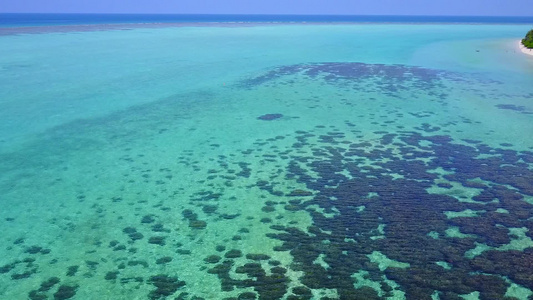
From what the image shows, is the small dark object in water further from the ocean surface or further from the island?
the island

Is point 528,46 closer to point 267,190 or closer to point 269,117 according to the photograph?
point 269,117

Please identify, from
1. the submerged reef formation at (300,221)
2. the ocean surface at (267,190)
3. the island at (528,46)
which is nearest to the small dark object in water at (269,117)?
the ocean surface at (267,190)

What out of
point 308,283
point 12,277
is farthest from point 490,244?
point 12,277

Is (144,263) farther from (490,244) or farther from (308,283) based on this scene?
(490,244)

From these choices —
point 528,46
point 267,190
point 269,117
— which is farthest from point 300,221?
point 528,46

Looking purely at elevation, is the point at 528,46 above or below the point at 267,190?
above

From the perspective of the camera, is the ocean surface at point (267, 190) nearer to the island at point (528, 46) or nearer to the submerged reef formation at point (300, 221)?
the submerged reef formation at point (300, 221)

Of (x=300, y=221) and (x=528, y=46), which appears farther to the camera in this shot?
(x=528, y=46)

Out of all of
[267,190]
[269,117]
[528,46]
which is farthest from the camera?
[528,46]

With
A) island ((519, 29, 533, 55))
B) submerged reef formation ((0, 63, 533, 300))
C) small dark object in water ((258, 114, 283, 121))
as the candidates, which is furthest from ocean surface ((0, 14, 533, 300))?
island ((519, 29, 533, 55))
